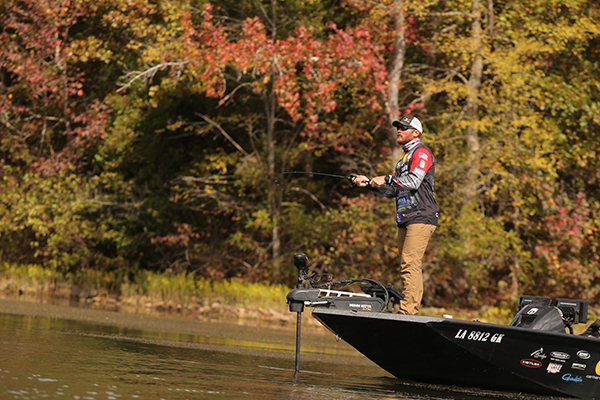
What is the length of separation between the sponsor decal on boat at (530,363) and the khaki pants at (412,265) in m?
1.06

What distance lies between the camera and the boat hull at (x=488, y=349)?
6.67 metres

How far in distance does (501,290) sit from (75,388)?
44.6 feet

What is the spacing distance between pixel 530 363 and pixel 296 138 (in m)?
14.0

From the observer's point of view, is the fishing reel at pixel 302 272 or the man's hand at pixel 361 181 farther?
the man's hand at pixel 361 181

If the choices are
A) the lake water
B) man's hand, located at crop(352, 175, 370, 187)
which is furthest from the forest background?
man's hand, located at crop(352, 175, 370, 187)

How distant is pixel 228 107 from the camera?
19.8 meters

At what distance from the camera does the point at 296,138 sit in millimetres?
20328

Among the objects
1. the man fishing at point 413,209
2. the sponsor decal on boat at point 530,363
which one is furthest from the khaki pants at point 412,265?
the sponsor decal on boat at point 530,363

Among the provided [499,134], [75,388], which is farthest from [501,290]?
[75,388]

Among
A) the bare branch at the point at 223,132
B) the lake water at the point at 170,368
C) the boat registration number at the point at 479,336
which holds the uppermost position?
the bare branch at the point at 223,132

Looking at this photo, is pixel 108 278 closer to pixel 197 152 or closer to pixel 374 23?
pixel 197 152

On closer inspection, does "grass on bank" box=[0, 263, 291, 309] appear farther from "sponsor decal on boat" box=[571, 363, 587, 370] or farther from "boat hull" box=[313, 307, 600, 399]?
"sponsor decal on boat" box=[571, 363, 587, 370]

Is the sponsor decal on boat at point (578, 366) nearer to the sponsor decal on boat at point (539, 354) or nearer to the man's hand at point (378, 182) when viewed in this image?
the sponsor decal on boat at point (539, 354)

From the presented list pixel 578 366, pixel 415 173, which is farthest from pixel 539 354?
pixel 415 173
